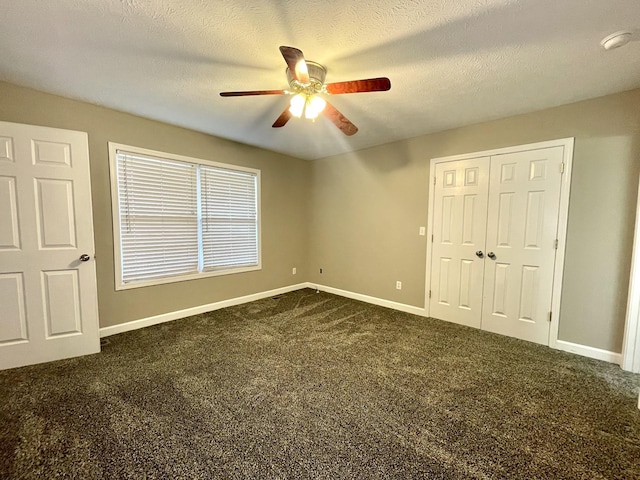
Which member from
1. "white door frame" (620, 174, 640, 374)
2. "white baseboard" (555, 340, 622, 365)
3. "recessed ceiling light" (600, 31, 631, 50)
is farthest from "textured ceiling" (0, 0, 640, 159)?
"white baseboard" (555, 340, 622, 365)

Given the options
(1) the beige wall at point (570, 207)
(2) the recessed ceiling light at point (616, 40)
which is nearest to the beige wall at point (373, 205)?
(1) the beige wall at point (570, 207)

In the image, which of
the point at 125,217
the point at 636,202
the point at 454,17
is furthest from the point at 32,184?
the point at 636,202

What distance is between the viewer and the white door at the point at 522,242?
273 cm

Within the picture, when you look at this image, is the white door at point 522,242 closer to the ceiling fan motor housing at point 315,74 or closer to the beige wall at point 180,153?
the ceiling fan motor housing at point 315,74

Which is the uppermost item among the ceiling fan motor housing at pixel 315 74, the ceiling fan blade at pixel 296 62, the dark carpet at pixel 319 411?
the ceiling fan motor housing at pixel 315 74

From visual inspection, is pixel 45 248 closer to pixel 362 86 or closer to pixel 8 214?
pixel 8 214

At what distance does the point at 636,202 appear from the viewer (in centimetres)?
232

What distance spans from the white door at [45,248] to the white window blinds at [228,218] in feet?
4.45

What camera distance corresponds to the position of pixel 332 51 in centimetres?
185

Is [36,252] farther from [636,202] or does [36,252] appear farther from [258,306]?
[636,202]

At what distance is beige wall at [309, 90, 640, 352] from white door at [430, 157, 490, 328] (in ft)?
0.62

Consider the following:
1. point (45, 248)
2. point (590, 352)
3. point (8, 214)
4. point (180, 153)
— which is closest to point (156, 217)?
point (180, 153)

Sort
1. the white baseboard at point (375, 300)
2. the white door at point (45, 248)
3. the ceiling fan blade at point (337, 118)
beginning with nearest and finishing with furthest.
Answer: the ceiling fan blade at point (337, 118) → the white door at point (45, 248) → the white baseboard at point (375, 300)

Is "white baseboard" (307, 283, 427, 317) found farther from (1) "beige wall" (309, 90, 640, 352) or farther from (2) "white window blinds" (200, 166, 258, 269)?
(2) "white window blinds" (200, 166, 258, 269)
